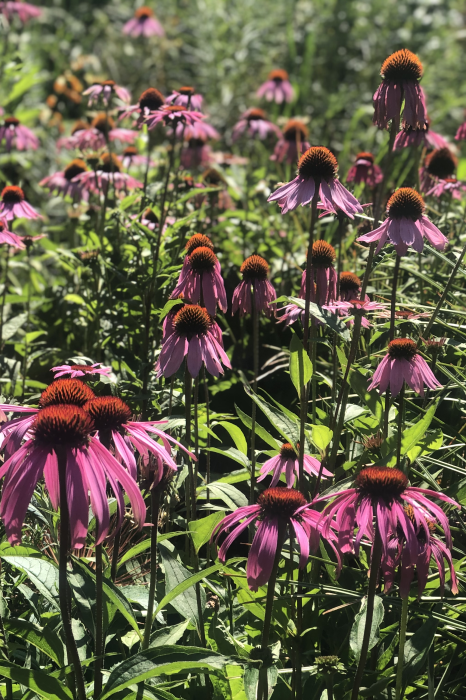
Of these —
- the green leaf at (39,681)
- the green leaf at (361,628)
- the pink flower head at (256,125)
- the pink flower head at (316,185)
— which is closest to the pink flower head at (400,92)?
the pink flower head at (316,185)

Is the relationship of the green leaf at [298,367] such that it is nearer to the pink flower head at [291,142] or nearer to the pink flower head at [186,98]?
the pink flower head at [186,98]

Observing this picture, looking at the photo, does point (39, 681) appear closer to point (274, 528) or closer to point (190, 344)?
point (274, 528)

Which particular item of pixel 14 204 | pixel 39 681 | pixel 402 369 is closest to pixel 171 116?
pixel 14 204

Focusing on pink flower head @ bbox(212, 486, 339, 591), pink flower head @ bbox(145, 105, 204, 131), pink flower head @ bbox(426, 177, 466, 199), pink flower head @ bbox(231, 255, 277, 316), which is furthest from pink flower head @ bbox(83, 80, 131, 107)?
pink flower head @ bbox(212, 486, 339, 591)

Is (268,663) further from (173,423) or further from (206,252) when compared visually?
(206,252)

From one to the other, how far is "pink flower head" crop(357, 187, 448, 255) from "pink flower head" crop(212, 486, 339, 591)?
19.9 inches

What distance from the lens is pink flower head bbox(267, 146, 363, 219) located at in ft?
4.36

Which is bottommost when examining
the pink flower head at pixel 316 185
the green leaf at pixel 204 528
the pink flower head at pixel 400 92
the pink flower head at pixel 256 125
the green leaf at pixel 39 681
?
the green leaf at pixel 39 681

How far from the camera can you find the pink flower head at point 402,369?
129 cm

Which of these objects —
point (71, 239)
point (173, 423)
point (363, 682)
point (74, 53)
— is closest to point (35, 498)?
point (173, 423)

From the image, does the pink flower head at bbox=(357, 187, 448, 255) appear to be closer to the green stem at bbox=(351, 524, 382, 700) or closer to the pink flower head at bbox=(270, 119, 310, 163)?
the green stem at bbox=(351, 524, 382, 700)

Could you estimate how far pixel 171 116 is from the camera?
7.49 ft

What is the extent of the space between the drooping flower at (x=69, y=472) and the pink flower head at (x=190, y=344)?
0.37 m

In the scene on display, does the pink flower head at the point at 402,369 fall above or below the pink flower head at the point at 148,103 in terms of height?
below
